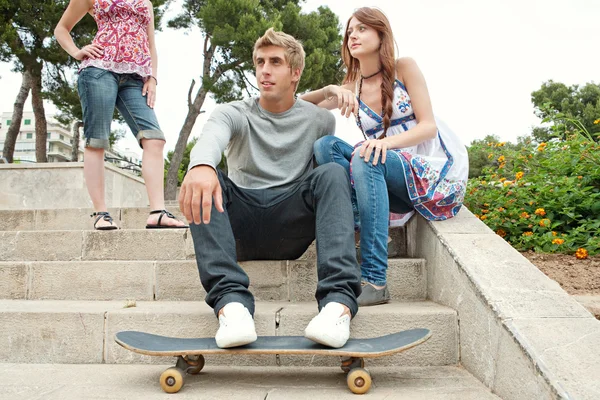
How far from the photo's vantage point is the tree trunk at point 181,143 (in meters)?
14.4

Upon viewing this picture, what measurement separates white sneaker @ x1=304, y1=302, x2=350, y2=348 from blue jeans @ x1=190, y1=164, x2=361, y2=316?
77 millimetres

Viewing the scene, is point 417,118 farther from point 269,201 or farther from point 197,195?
point 197,195

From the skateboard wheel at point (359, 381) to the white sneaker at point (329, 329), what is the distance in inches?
4.1

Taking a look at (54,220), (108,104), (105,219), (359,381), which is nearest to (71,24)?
(108,104)

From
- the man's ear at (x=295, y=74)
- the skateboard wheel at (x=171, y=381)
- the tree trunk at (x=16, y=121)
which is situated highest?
the tree trunk at (x=16, y=121)

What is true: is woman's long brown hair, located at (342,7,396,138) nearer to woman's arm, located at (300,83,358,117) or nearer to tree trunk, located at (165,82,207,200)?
woman's arm, located at (300,83,358,117)

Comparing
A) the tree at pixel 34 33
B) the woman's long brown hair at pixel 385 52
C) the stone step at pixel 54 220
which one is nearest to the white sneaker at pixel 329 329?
the woman's long brown hair at pixel 385 52

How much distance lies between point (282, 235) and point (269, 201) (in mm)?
184

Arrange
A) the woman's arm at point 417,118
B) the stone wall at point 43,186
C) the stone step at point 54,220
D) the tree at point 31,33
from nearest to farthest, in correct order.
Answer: the woman's arm at point 417,118 → the stone step at point 54,220 → the stone wall at point 43,186 → the tree at point 31,33

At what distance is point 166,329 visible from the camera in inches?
80.8

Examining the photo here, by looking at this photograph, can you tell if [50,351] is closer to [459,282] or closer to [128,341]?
[128,341]

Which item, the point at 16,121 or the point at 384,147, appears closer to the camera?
the point at 384,147

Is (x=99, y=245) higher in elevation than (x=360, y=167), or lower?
lower

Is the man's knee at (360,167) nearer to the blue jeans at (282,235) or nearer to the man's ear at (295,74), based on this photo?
the blue jeans at (282,235)
